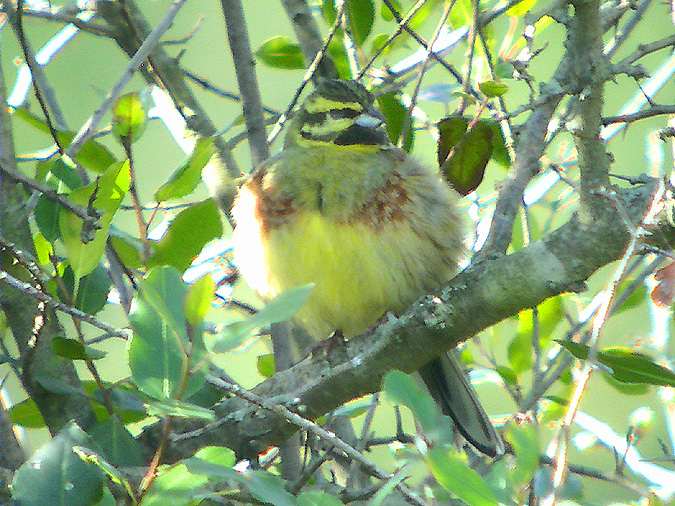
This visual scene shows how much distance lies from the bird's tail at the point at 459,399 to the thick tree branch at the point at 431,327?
1.87ft

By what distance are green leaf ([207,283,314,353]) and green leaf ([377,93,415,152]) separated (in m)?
1.98

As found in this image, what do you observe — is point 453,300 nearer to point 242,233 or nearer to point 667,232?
point 667,232

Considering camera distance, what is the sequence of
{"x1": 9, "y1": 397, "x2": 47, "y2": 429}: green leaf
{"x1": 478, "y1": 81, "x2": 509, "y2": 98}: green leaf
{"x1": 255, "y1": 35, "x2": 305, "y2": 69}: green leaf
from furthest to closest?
{"x1": 255, "y1": 35, "x2": 305, "y2": 69}: green leaf
{"x1": 9, "y1": 397, "x2": 47, "y2": 429}: green leaf
{"x1": 478, "y1": 81, "x2": 509, "y2": 98}: green leaf

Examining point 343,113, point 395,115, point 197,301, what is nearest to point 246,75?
point 343,113

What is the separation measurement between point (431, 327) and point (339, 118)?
1277mm

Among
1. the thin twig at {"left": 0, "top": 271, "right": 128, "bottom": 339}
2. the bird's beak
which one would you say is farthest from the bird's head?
the thin twig at {"left": 0, "top": 271, "right": 128, "bottom": 339}

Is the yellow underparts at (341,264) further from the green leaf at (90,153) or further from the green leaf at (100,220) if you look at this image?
the green leaf at (100,220)

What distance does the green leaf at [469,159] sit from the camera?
3043mm

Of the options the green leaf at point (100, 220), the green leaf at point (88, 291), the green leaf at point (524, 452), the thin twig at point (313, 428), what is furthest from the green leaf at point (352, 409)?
the green leaf at point (524, 452)

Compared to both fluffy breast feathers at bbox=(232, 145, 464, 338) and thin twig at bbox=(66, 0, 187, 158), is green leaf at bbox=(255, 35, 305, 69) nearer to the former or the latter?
fluffy breast feathers at bbox=(232, 145, 464, 338)

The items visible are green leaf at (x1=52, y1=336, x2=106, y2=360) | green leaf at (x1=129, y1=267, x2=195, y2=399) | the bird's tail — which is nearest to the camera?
green leaf at (x1=129, y1=267, x2=195, y2=399)

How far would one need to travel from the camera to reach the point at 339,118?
12.2ft

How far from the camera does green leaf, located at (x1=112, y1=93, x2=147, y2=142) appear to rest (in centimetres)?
259

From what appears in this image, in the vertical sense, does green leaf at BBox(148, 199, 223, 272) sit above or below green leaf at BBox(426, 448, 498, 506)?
above
